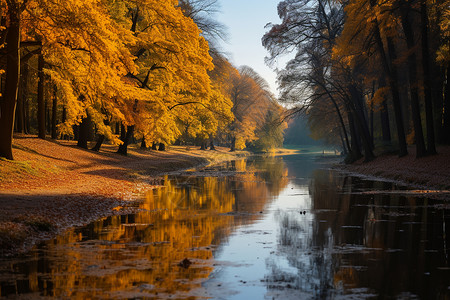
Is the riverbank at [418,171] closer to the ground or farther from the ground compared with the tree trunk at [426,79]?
closer to the ground

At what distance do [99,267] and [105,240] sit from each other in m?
2.34

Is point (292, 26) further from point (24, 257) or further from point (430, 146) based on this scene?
point (24, 257)

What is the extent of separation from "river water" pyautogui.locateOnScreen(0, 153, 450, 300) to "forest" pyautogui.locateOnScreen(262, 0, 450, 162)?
12.2 m

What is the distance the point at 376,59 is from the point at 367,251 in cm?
2495

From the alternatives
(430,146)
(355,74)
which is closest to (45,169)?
(430,146)

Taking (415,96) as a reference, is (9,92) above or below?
below

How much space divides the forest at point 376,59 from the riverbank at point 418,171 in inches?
36.7

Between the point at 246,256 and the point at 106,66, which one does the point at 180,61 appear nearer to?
the point at 106,66

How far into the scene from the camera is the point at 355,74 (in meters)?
32.8

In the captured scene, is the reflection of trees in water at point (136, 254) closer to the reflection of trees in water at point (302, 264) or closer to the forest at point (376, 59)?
the reflection of trees in water at point (302, 264)

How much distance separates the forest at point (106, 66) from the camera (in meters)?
18.0

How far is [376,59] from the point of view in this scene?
102 feet

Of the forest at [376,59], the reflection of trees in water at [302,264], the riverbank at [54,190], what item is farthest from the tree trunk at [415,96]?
the reflection of trees in water at [302,264]

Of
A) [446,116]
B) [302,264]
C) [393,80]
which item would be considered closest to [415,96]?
[393,80]
